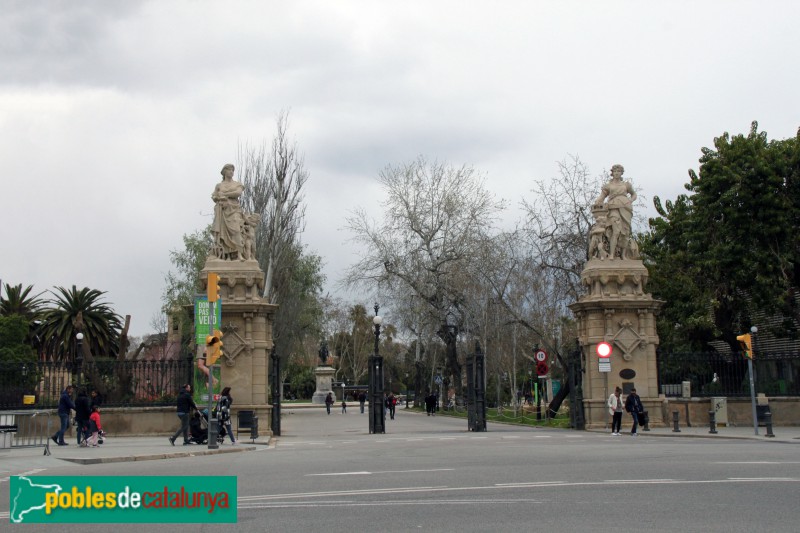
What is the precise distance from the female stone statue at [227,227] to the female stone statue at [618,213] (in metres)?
12.7

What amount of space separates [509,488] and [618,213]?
20.1m

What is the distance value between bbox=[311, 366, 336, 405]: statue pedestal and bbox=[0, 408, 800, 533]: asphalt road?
191ft

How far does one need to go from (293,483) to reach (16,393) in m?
18.6

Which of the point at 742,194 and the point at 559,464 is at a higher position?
the point at 742,194

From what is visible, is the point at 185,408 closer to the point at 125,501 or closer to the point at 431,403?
the point at 125,501

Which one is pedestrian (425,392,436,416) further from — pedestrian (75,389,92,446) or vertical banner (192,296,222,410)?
pedestrian (75,389,92,446)

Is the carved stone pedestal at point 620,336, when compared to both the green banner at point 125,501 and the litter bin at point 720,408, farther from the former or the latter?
the green banner at point 125,501

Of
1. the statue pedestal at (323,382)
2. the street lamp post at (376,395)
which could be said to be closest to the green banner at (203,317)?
the street lamp post at (376,395)

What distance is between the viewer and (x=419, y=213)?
49.9 m

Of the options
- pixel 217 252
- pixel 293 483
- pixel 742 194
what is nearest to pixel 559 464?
pixel 293 483

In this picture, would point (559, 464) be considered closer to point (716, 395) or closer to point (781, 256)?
point (716, 395)

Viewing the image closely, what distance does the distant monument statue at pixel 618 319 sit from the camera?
29.4 meters

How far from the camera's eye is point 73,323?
51.2 meters

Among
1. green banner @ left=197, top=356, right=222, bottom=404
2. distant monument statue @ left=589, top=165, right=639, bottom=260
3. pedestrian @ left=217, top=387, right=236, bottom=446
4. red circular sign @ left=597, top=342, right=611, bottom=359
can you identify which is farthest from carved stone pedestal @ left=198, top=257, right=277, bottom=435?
distant monument statue @ left=589, top=165, right=639, bottom=260
